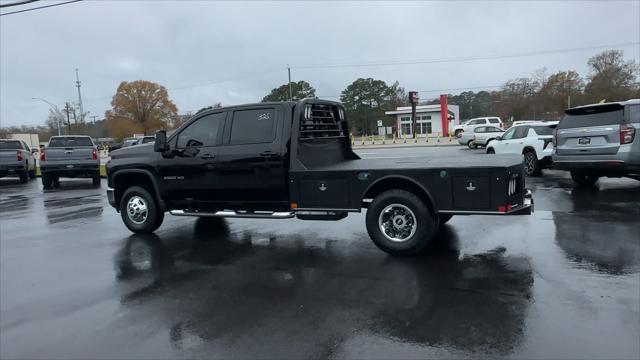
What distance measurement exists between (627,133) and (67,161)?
17041 millimetres

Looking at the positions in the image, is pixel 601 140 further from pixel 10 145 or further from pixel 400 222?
pixel 10 145

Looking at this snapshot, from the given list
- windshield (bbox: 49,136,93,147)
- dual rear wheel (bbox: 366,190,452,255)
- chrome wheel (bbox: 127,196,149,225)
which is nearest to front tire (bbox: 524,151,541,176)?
dual rear wheel (bbox: 366,190,452,255)

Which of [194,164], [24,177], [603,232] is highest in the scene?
[194,164]

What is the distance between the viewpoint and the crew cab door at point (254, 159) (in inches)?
284

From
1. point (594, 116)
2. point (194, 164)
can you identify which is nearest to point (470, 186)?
point (194, 164)

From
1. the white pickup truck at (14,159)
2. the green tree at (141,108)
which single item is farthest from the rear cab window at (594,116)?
the green tree at (141,108)

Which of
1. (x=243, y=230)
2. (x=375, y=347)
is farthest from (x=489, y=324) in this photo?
(x=243, y=230)

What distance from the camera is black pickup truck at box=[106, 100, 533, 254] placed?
6148 mm

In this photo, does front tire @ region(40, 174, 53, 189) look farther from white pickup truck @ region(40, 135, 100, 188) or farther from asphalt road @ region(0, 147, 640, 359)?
asphalt road @ region(0, 147, 640, 359)

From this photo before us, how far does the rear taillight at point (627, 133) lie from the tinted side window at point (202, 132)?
7.94 metres

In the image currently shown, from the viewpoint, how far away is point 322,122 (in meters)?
8.01

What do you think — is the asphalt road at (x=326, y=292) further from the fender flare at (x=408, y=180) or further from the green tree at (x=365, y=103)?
the green tree at (x=365, y=103)

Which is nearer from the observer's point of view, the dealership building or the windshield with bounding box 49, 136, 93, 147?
the windshield with bounding box 49, 136, 93, 147

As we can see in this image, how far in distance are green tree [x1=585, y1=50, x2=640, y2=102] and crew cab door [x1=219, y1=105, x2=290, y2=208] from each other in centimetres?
6246
